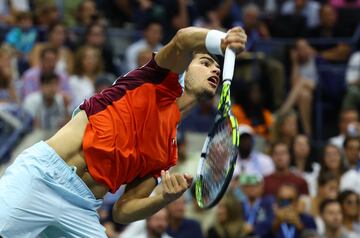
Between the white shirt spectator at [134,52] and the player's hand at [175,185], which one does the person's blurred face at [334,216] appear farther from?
the player's hand at [175,185]

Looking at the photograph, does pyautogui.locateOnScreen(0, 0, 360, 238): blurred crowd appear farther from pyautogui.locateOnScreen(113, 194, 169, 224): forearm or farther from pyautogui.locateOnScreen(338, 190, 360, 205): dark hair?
pyautogui.locateOnScreen(113, 194, 169, 224): forearm

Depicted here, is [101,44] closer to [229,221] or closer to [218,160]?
[229,221]

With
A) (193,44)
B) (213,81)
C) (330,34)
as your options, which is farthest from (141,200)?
(330,34)

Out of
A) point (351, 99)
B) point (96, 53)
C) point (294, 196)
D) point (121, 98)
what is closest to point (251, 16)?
point (351, 99)

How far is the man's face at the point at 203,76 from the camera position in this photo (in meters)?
6.57

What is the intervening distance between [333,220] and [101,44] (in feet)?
13.9

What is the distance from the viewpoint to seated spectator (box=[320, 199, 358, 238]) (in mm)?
10516

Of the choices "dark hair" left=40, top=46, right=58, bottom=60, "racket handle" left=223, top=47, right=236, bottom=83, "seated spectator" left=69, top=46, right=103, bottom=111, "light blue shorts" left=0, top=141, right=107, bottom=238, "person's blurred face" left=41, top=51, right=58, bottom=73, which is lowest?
"seated spectator" left=69, top=46, right=103, bottom=111

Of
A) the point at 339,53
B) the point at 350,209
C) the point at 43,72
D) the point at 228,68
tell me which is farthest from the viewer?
the point at 339,53

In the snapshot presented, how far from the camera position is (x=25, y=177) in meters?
6.66

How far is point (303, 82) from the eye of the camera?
13.9 metres

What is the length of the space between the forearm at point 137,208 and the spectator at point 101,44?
21.3ft

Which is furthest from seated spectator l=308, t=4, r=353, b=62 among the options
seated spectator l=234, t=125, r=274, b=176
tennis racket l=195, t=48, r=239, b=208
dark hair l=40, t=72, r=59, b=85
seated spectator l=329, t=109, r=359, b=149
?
tennis racket l=195, t=48, r=239, b=208

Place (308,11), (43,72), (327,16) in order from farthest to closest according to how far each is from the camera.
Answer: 1. (308,11)
2. (327,16)
3. (43,72)
